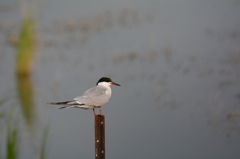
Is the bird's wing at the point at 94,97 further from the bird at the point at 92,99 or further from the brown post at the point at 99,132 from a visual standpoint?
the brown post at the point at 99,132

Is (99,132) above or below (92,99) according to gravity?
below

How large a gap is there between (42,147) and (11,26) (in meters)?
9.56

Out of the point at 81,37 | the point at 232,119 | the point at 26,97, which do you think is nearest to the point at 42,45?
the point at 81,37

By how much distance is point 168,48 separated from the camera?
1105 centimetres

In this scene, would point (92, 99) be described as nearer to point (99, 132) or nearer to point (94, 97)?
point (94, 97)

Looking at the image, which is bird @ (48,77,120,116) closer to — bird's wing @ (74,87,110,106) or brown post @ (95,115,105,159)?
→ bird's wing @ (74,87,110,106)

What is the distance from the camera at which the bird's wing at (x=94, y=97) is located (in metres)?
4.74

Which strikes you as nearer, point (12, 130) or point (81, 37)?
point (12, 130)

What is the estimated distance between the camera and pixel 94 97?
4805 mm

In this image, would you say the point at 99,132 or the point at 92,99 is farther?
the point at 92,99

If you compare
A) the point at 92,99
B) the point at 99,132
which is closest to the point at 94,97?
the point at 92,99

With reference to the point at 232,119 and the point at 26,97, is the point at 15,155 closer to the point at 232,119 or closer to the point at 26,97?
the point at 232,119

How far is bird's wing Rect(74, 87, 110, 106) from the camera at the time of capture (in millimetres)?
4742

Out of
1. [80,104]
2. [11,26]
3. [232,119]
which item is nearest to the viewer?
[80,104]
